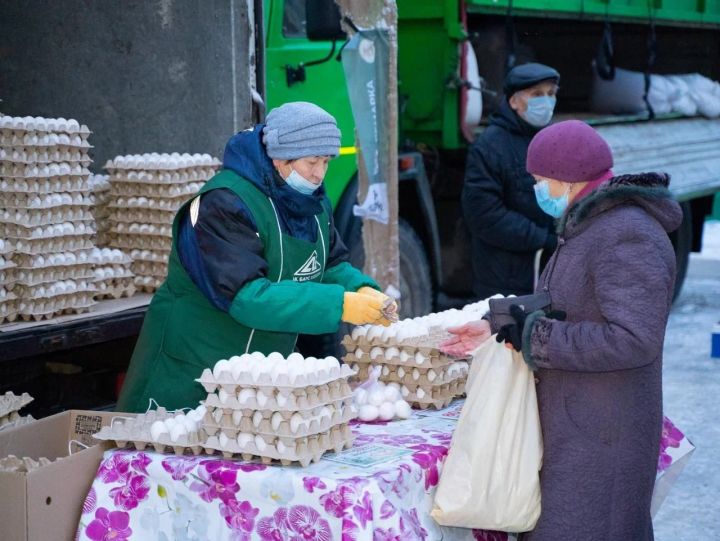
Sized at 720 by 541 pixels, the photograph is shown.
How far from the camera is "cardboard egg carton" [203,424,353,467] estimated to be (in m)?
3.08

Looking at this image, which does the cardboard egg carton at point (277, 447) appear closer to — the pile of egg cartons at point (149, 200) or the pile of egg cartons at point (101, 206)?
the pile of egg cartons at point (149, 200)

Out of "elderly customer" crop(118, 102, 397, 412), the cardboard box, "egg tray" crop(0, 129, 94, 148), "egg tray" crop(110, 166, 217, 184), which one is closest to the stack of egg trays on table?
"egg tray" crop(0, 129, 94, 148)

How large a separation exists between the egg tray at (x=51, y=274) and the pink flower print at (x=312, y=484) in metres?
2.06

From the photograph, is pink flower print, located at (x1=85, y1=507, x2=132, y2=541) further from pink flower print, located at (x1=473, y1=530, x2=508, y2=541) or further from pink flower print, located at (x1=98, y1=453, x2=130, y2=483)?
pink flower print, located at (x1=473, y1=530, x2=508, y2=541)

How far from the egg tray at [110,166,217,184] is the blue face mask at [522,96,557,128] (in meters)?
1.83

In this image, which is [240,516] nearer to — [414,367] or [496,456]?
[496,456]

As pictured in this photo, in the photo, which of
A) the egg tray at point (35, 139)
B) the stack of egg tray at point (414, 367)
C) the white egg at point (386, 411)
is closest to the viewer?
the white egg at point (386, 411)

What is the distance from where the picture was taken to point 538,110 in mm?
6180

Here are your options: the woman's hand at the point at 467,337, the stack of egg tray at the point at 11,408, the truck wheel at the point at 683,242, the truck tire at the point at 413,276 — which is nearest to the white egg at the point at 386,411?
the woman's hand at the point at 467,337

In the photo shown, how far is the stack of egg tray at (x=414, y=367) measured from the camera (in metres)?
3.78

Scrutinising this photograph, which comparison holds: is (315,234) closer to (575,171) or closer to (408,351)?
(408,351)

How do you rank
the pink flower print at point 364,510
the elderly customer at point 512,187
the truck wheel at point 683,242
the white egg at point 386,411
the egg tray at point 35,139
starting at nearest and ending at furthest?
the pink flower print at point 364,510 → the white egg at point 386,411 → the egg tray at point 35,139 → the elderly customer at point 512,187 → the truck wheel at point 683,242

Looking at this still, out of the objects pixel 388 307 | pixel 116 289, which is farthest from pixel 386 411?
pixel 116 289

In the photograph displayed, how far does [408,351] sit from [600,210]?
89 centimetres
